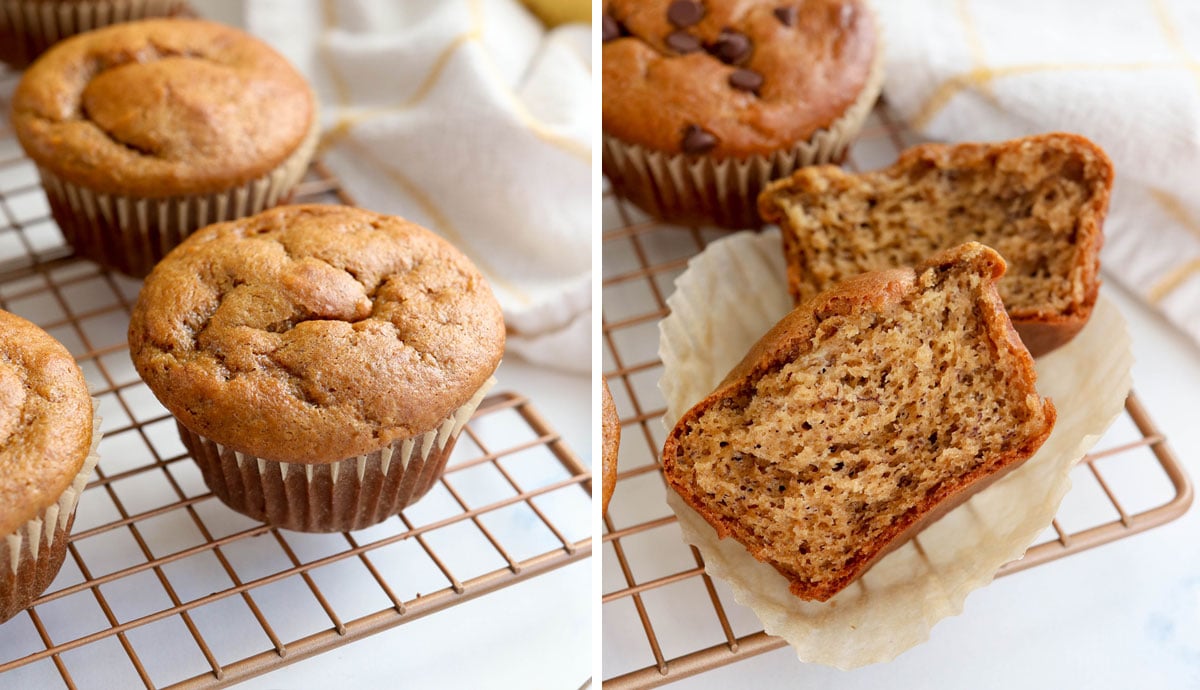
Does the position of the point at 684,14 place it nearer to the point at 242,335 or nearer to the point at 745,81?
the point at 745,81

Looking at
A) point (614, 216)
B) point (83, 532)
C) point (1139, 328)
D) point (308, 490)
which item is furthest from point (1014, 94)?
point (83, 532)

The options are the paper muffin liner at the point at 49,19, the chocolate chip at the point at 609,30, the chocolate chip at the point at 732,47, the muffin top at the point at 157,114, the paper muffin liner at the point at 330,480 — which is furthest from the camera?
the paper muffin liner at the point at 49,19

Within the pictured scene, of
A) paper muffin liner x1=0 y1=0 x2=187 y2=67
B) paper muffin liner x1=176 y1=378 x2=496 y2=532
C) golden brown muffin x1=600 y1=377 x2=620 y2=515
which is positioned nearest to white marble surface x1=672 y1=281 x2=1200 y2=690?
golden brown muffin x1=600 y1=377 x2=620 y2=515

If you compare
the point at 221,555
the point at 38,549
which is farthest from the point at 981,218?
the point at 38,549

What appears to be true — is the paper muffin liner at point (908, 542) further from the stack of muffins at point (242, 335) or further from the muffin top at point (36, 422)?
the muffin top at point (36, 422)

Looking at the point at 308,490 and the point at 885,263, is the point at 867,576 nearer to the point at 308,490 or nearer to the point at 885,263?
the point at 885,263

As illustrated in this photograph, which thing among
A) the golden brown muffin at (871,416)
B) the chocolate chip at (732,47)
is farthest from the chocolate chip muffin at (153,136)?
the golden brown muffin at (871,416)
